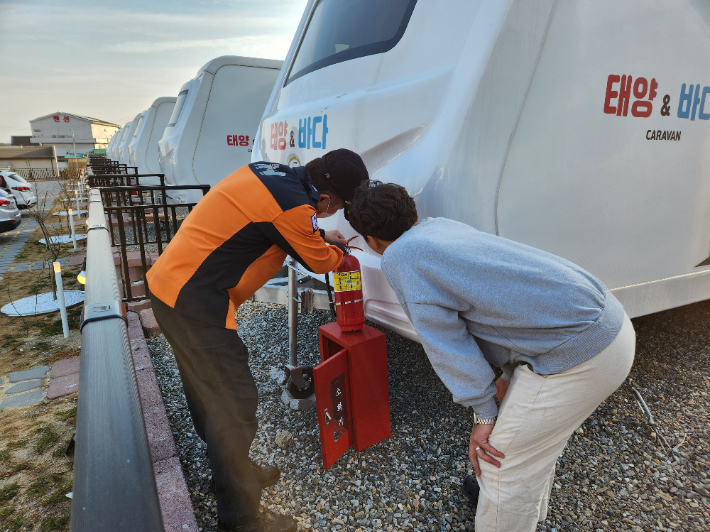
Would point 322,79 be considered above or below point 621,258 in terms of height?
above

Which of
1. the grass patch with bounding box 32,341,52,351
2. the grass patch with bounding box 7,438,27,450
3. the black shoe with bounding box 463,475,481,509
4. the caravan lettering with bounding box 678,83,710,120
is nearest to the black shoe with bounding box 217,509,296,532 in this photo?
the black shoe with bounding box 463,475,481,509

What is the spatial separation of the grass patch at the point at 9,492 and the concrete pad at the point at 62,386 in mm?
1010

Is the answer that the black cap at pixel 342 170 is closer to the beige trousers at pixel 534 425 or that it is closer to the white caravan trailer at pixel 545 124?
the white caravan trailer at pixel 545 124

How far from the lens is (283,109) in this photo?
10.6ft

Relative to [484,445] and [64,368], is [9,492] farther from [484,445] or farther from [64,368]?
[484,445]

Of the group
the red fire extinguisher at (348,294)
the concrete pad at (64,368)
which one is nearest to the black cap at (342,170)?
the red fire extinguisher at (348,294)

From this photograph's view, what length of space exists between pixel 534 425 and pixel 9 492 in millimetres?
2641

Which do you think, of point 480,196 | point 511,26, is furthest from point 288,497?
point 511,26

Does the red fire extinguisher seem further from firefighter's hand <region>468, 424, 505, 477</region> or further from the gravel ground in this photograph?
firefighter's hand <region>468, 424, 505, 477</region>

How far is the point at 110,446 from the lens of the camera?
0.63 meters

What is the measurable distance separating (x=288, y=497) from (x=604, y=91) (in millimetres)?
2418

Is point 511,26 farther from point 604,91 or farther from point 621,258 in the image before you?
point 621,258

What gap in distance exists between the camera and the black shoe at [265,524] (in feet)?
6.50

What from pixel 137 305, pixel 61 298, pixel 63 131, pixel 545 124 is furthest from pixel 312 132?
pixel 63 131
